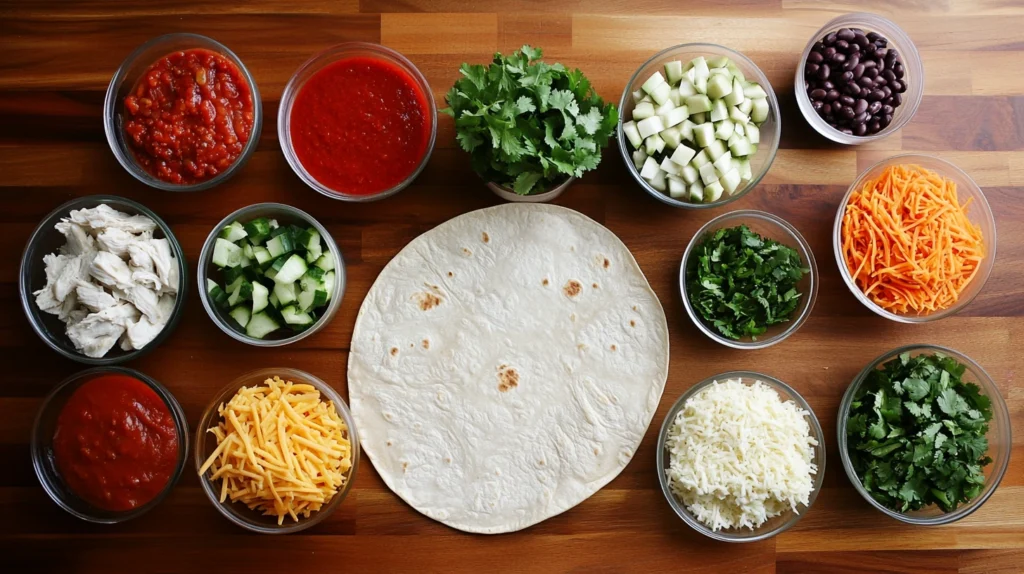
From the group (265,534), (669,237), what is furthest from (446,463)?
(669,237)

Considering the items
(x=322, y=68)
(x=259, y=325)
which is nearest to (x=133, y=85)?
(x=322, y=68)

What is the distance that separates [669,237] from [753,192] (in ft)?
1.34

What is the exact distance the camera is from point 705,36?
2.93m

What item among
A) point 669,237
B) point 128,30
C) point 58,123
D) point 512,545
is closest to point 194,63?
point 128,30

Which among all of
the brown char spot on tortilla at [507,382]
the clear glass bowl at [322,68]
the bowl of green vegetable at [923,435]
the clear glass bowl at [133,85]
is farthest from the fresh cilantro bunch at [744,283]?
the clear glass bowl at [133,85]

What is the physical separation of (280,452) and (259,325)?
0.51 m

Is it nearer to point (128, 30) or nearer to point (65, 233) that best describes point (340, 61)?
point (128, 30)

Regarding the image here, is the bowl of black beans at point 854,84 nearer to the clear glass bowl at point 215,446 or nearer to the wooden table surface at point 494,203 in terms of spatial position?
the wooden table surface at point 494,203

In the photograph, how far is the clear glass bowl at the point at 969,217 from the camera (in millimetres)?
2748

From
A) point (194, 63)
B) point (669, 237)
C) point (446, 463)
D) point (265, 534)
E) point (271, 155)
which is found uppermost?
point (194, 63)

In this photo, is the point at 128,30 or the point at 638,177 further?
the point at 128,30

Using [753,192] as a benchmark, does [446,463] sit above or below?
below

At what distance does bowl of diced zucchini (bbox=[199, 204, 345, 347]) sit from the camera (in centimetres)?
268

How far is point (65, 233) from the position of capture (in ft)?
8.72
